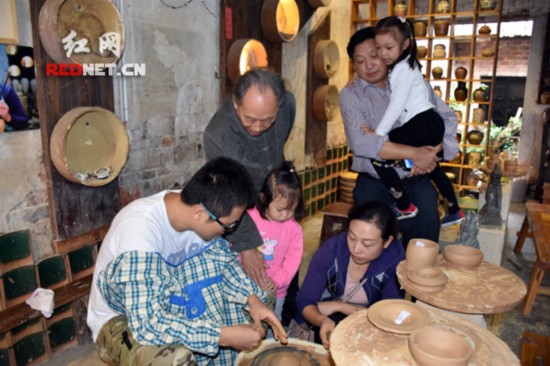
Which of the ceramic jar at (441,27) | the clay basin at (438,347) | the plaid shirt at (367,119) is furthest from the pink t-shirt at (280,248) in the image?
the ceramic jar at (441,27)

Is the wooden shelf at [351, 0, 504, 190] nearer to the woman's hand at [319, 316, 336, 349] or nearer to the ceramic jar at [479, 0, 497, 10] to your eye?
the ceramic jar at [479, 0, 497, 10]

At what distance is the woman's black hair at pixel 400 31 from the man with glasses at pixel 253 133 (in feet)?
2.21

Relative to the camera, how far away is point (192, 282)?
2119 millimetres

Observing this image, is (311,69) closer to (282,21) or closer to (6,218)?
(282,21)

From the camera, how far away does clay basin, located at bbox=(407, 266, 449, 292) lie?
1.99 m

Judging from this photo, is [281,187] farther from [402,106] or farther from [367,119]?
[402,106]

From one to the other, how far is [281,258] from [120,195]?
4.51 ft

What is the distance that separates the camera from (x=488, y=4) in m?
6.89

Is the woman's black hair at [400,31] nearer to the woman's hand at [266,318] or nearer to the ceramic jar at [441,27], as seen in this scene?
the woman's hand at [266,318]

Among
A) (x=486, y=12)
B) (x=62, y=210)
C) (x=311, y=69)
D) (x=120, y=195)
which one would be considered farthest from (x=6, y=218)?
(x=486, y=12)

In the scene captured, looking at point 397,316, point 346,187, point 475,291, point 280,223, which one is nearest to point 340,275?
point 280,223

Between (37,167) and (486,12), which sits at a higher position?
(486,12)

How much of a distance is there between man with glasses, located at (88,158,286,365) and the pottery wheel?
0.09 metres

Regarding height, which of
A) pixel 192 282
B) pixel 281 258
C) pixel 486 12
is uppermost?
pixel 486 12
